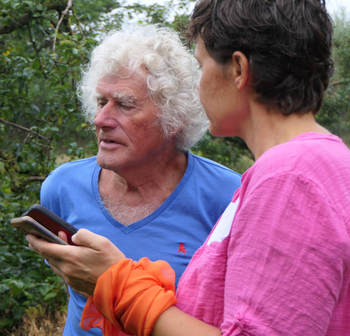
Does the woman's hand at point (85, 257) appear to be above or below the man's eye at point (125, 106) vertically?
below

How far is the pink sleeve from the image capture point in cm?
79

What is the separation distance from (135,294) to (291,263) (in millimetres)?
425

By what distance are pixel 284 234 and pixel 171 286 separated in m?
0.44

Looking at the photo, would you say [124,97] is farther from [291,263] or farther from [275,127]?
[291,263]

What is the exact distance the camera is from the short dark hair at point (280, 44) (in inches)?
39.5

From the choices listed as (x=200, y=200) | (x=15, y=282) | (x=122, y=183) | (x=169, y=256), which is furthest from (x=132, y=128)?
(x=15, y=282)

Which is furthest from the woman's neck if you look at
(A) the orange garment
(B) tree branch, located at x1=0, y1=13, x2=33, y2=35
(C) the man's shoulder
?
(B) tree branch, located at x1=0, y1=13, x2=33, y2=35

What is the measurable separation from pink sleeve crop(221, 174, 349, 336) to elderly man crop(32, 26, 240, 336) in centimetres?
89

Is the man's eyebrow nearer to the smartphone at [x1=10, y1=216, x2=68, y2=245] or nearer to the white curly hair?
the white curly hair

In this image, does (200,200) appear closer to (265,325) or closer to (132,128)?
(132,128)

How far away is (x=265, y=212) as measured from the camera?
2.75 ft

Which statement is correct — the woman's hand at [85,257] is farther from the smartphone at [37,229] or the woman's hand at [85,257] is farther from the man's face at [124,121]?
the man's face at [124,121]

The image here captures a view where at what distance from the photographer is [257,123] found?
1.06m

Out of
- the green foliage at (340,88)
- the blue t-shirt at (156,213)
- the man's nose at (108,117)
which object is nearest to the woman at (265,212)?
the blue t-shirt at (156,213)
